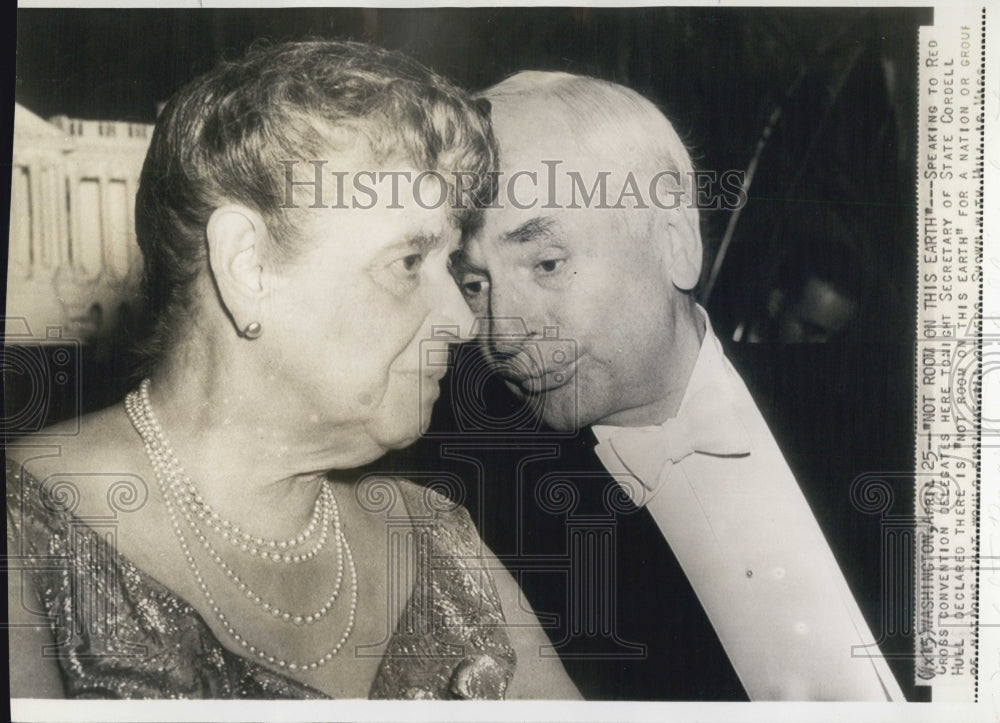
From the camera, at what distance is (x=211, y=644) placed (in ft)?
4.98

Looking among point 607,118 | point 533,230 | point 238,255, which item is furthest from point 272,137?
point 607,118

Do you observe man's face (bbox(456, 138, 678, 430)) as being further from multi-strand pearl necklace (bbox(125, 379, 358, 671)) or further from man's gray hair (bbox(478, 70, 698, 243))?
multi-strand pearl necklace (bbox(125, 379, 358, 671))

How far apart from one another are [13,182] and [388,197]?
0.68 meters

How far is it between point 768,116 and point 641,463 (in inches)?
25.8

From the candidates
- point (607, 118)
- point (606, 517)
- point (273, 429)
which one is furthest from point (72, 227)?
point (606, 517)

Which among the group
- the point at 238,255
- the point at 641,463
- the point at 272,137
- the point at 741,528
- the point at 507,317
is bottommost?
the point at 741,528

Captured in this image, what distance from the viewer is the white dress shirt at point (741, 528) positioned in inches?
61.5

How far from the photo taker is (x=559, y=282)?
153cm

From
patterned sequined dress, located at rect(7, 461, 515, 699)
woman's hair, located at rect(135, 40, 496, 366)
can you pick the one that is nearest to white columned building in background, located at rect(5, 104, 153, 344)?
woman's hair, located at rect(135, 40, 496, 366)

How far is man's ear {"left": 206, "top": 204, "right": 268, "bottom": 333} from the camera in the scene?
1.49 m

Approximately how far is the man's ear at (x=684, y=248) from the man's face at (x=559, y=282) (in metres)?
0.02

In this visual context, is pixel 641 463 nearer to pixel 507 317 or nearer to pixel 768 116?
pixel 507 317

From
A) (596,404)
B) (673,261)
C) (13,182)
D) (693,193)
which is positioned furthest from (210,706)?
(693,193)

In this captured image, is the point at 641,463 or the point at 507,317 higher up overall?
the point at 507,317
